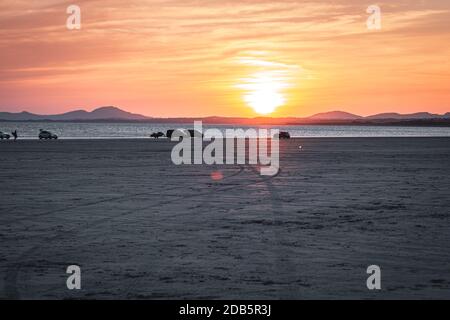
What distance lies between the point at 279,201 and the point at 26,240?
10.5 metres

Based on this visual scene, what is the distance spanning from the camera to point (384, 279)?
11508mm

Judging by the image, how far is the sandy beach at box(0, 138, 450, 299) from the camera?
36.2ft

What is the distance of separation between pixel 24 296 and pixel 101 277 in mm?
1638

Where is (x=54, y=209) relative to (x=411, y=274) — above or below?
above

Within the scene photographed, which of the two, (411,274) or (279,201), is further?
(279,201)

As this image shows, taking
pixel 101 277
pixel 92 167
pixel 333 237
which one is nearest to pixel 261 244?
pixel 333 237

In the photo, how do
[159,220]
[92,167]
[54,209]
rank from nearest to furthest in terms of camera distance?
1. [159,220]
2. [54,209]
3. [92,167]

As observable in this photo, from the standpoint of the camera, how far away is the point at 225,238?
15672 millimetres

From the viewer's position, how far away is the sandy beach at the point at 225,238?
11.0 metres
